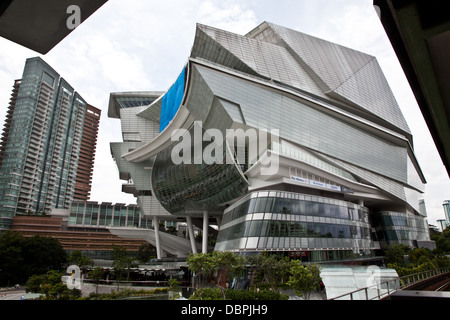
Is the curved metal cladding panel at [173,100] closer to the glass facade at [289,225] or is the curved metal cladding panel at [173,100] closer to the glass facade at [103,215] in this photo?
the glass facade at [289,225]

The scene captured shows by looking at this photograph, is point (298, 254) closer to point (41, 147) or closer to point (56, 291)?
point (56, 291)

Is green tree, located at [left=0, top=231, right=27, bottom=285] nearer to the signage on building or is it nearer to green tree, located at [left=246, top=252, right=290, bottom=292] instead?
green tree, located at [left=246, top=252, right=290, bottom=292]

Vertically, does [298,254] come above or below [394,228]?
below

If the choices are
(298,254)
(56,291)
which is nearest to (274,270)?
(298,254)

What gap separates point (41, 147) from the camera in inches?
4847

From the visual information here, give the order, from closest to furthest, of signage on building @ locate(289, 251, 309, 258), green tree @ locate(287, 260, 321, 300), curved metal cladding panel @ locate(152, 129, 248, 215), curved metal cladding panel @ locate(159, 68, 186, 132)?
green tree @ locate(287, 260, 321, 300), signage on building @ locate(289, 251, 309, 258), curved metal cladding panel @ locate(152, 129, 248, 215), curved metal cladding panel @ locate(159, 68, 186, 132)

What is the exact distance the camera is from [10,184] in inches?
4210

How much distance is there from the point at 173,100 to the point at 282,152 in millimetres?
27124

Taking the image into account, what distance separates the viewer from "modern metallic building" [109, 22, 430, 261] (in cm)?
4347

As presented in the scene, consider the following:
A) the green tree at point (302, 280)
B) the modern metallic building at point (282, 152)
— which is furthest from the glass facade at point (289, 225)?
the green tree at point (302, 280)

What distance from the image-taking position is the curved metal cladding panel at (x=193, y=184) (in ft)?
162

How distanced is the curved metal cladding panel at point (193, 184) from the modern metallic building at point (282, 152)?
0.79ft

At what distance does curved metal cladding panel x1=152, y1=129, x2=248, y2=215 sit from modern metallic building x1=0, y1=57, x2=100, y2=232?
64.0 metres

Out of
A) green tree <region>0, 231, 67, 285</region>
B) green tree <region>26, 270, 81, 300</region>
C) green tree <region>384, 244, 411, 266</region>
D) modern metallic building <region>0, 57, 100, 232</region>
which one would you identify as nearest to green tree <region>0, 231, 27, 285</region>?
green tree <region>0, 231, 67, 285</region>
